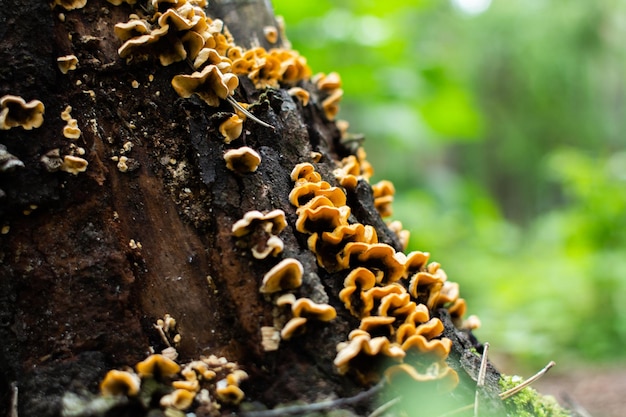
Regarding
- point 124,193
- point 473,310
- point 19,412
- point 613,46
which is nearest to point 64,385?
point 19,412

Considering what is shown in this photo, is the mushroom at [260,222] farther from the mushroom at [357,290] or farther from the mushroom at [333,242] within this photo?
the mushroom at [357,290]

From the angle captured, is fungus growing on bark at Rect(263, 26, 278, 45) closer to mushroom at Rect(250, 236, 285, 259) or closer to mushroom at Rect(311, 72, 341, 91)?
mushroom at Rect(311, 72, 341, 91)

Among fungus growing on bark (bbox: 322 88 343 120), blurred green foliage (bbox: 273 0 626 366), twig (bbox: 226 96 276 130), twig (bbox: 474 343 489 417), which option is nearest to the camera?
twig (bbox: 474 343 489 417)

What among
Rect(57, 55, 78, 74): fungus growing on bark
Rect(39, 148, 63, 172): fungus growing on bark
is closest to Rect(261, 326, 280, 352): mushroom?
Rect(39, 148, 63, 172): fungus growing on bark

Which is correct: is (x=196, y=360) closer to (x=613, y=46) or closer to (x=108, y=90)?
(x=108, y=90)

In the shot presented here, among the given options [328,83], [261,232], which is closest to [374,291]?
[261,232]

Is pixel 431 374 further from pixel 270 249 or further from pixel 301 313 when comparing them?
pixel 270 249

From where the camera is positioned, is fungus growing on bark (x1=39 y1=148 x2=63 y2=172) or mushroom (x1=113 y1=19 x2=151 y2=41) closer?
fungus growing on bark (x1=39 y1=148 x2=63 y2=172)

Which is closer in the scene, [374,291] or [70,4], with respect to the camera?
[374,291]
